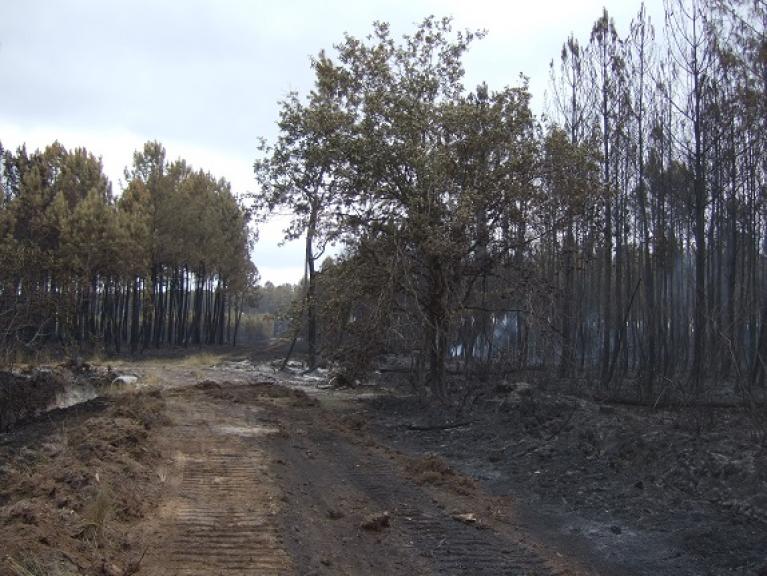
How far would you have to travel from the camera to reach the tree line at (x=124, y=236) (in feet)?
119

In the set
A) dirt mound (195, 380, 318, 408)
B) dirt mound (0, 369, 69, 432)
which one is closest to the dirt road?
dirt mound (195, 380, 318, 408)

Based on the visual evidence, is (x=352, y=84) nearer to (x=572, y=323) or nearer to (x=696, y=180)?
(x=696, y=180)

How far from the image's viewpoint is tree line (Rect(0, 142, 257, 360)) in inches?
1427

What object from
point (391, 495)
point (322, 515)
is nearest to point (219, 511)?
point (322, 515)

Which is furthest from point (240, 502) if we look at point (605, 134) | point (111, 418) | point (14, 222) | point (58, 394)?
point (14, 222)

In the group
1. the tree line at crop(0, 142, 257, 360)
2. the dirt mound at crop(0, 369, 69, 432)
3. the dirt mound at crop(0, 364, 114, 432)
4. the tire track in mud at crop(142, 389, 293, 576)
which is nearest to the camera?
the tire track in mud at crop(142, 389, 293, 576)

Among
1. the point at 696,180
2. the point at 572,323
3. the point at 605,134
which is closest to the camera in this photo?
the point at 696,180

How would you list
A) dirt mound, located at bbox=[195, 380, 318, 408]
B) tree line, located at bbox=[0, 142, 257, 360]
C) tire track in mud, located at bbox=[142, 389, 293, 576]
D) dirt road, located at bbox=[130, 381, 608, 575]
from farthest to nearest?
tree line, located at bbox=[0, 142, 257, 360]
dirt mound, located at bbox=[195, 380, 318, 408]
dirt road, located at bbox=[130, 381, 608, 575]
tire track in mud, located at bbox=[142, 389, 293, 576]

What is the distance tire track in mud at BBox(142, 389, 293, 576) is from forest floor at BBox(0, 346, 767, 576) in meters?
0.03

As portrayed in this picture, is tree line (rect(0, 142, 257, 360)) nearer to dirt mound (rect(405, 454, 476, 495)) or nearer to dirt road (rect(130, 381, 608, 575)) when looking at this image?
dirt road (rect(130, 381, 608, 575))

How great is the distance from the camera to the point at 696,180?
2116 cm

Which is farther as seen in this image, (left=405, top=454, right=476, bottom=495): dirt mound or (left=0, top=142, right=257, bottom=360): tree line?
(left=0, top=142, right=257, bottom=360): tree line

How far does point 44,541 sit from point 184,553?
109cm

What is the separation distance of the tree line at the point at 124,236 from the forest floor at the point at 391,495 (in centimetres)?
1818
